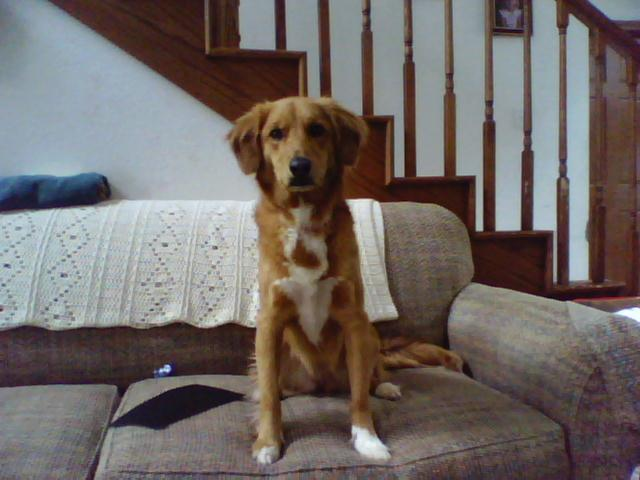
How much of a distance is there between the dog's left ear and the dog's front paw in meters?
0.64

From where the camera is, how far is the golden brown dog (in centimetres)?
114

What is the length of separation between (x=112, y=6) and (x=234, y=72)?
44 centimetres

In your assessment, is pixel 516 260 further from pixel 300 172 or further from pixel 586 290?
pixel 300 172

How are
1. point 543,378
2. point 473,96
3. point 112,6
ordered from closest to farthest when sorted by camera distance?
point 543,378
point 112,6
point 473,96

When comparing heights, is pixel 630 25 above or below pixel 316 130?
above

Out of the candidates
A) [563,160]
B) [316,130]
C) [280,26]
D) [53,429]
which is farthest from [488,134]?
[53,429]

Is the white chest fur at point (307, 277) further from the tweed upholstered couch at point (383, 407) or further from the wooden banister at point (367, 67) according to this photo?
the wooden banister at point (367, 67)

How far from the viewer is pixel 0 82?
1.73 metres

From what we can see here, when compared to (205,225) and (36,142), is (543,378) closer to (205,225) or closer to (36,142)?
(205,225)

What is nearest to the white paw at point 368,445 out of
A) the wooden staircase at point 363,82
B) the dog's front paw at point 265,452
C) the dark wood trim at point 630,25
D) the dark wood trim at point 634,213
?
the dog's front paw at point 265,452

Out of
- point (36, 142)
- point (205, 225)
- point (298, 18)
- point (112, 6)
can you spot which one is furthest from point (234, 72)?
point (298, 18)

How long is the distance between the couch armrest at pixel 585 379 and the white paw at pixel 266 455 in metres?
0.57

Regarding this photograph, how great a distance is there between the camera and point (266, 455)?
0.96 meters

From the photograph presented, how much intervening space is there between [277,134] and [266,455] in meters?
0.67
